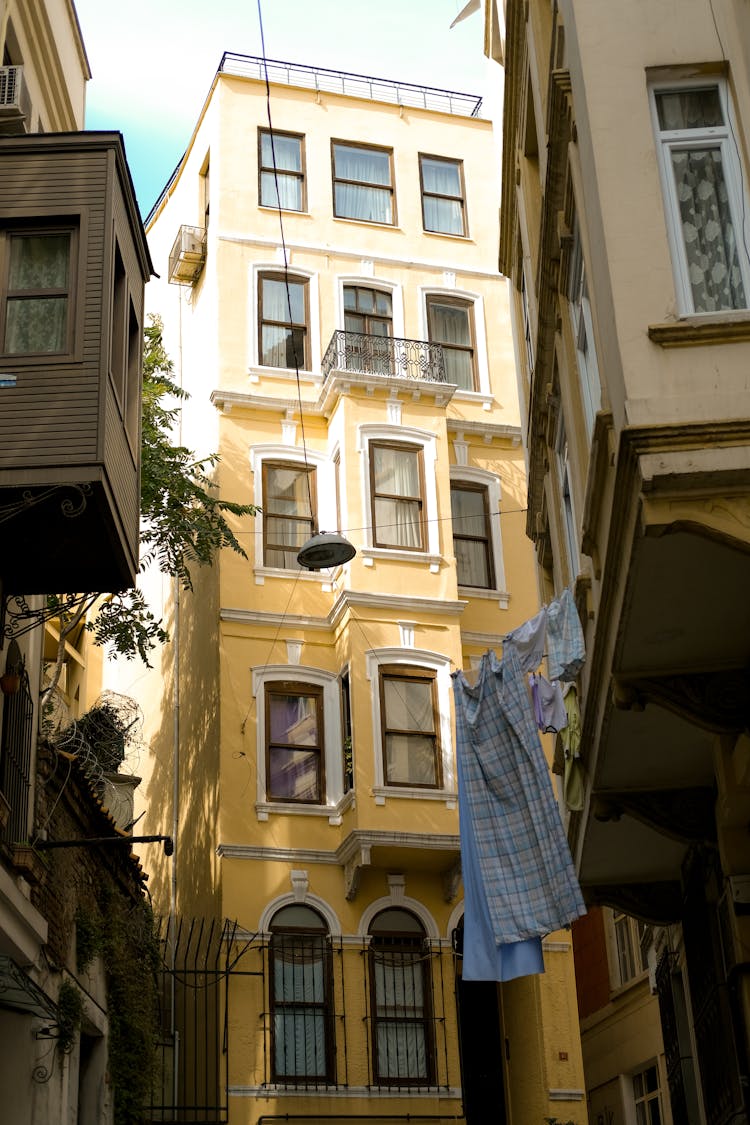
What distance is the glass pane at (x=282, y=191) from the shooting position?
101ft

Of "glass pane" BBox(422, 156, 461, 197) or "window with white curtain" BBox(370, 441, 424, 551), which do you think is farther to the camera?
"glass pane" BBox(422, 156, 461, 197)

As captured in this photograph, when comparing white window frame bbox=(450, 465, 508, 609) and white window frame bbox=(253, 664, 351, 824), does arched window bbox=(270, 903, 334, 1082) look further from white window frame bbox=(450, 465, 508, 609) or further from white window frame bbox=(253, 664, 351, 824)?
white window frame bbox=(450, 465, 508, 609)

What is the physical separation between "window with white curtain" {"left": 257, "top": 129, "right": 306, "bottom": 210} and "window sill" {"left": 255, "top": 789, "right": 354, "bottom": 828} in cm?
1208

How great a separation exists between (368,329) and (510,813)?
17.5 m

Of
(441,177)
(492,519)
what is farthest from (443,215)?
(492,519)

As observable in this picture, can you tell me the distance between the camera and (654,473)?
31.5ft

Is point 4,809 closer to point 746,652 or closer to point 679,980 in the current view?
point 746,652

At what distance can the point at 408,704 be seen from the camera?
85.3ft

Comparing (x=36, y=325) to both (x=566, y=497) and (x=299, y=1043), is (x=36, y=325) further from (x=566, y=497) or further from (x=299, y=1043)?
(x=299, y=1043)

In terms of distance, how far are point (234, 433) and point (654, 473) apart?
1904cm

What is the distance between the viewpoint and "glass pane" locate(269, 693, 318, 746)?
85.0 ft

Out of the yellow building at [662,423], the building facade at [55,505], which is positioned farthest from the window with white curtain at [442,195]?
the yellow building at [662,423]

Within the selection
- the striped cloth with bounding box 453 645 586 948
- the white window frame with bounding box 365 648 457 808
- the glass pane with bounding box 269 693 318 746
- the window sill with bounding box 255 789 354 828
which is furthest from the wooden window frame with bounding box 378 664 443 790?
the striped cloth with bounding box 453 645 586 948

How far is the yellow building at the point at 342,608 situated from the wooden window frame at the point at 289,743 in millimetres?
52
